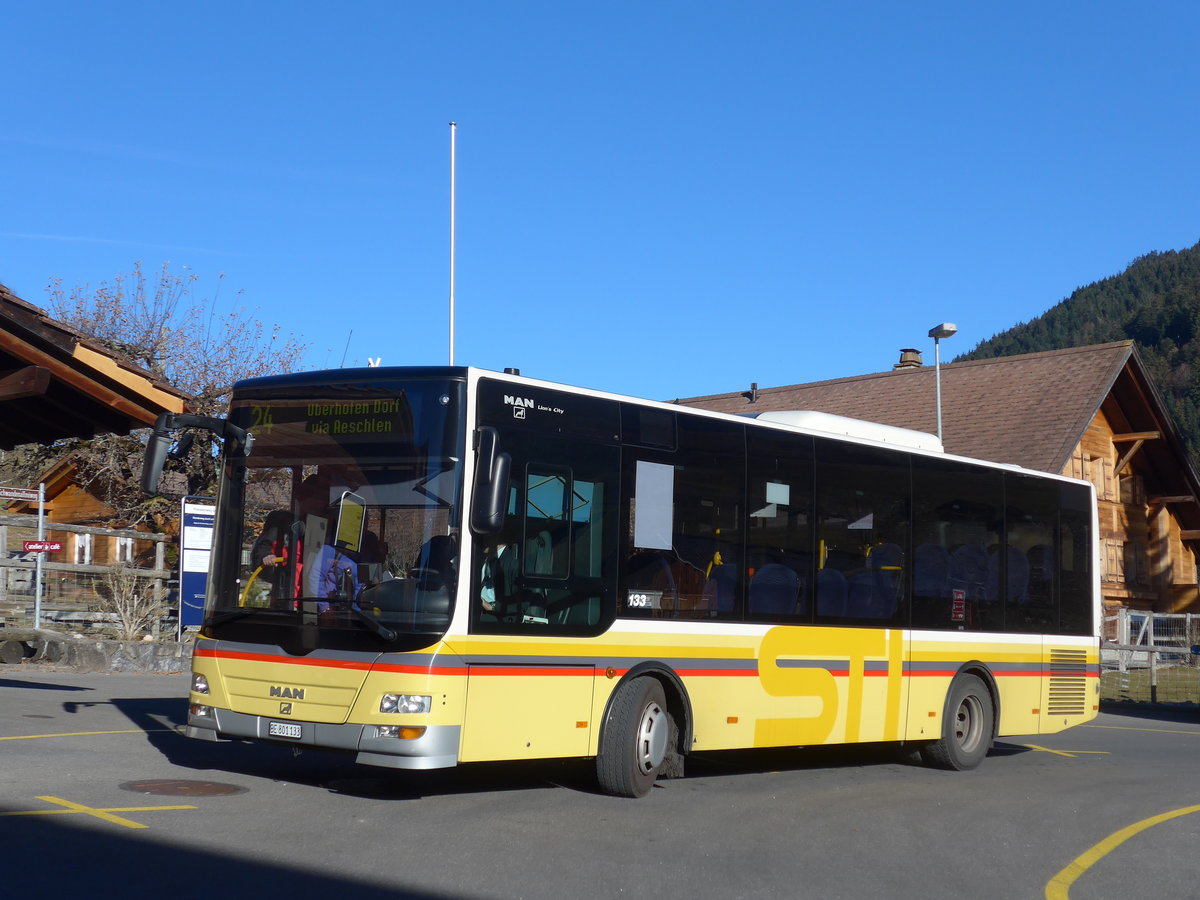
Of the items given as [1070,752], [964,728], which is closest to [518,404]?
[964,728]

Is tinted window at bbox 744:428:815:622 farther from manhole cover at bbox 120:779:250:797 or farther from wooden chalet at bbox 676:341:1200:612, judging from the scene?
wooden chalet at bbox 676:341:1200:612

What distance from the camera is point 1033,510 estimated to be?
51.4ft

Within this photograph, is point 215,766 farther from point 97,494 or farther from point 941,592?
point 97,494

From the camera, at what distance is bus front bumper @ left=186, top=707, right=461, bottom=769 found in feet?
30.1

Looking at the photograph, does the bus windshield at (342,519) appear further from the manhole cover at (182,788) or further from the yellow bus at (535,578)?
the manhole cover at (182,788)

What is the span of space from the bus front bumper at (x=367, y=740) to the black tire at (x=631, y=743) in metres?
1.51

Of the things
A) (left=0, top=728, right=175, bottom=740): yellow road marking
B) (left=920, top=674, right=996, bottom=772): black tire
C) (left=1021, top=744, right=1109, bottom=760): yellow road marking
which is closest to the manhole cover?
(left=0, top=728, right=175, bottom=740): yellow road marking

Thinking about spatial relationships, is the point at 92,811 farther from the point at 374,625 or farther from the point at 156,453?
the point at 156,453

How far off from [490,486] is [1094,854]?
4626mm

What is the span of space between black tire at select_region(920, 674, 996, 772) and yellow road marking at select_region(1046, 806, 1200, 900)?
275 centimetres

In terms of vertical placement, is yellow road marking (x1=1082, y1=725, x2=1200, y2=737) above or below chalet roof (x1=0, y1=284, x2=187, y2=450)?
below

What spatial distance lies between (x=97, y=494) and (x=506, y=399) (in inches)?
945

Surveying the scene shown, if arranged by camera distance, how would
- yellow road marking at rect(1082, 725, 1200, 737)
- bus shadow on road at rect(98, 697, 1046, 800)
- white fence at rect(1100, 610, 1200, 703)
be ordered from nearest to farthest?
bus shadow on road at rect(98, 697, 1046, 800) < yellow road marking at rect(1082, 725, 1200, 737) < white fence at rect(1100, 610, 1200, 703)

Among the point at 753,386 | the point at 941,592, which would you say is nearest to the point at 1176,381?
the point at 753,386
